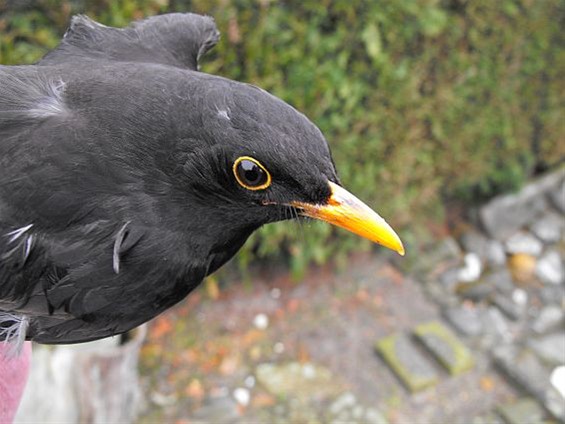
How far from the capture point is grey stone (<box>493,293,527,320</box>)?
17.2 feet

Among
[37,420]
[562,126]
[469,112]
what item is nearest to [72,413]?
[37,420]

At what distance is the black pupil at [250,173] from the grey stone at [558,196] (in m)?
5.73

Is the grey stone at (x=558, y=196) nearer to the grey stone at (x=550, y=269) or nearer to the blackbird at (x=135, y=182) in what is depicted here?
the grey stone at (x=550, y=269)

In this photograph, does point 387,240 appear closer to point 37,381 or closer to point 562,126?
point 37,381

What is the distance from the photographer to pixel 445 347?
476cm

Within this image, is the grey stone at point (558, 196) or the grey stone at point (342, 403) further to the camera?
the grey stone at point (558, 196)

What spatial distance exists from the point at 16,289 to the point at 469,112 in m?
4.53

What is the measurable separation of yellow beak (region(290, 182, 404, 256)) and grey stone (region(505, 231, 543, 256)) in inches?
187

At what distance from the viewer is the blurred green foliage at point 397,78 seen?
11.5 ft

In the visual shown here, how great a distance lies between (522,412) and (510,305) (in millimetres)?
1091

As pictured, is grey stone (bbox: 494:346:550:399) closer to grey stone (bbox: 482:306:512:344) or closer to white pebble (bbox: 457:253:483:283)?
grey stone (bbox: 482:306:512:344)

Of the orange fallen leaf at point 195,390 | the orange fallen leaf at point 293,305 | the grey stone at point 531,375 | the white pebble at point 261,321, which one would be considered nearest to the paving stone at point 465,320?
the grey stone at point 531,375

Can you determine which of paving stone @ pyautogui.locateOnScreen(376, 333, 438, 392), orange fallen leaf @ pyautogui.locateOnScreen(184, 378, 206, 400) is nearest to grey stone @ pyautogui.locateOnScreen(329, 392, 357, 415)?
paving stone @ pyautogui.locateOnScreen(376, 333, 438, 392)

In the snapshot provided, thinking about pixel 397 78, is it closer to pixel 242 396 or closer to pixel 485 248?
pixel 485 248
